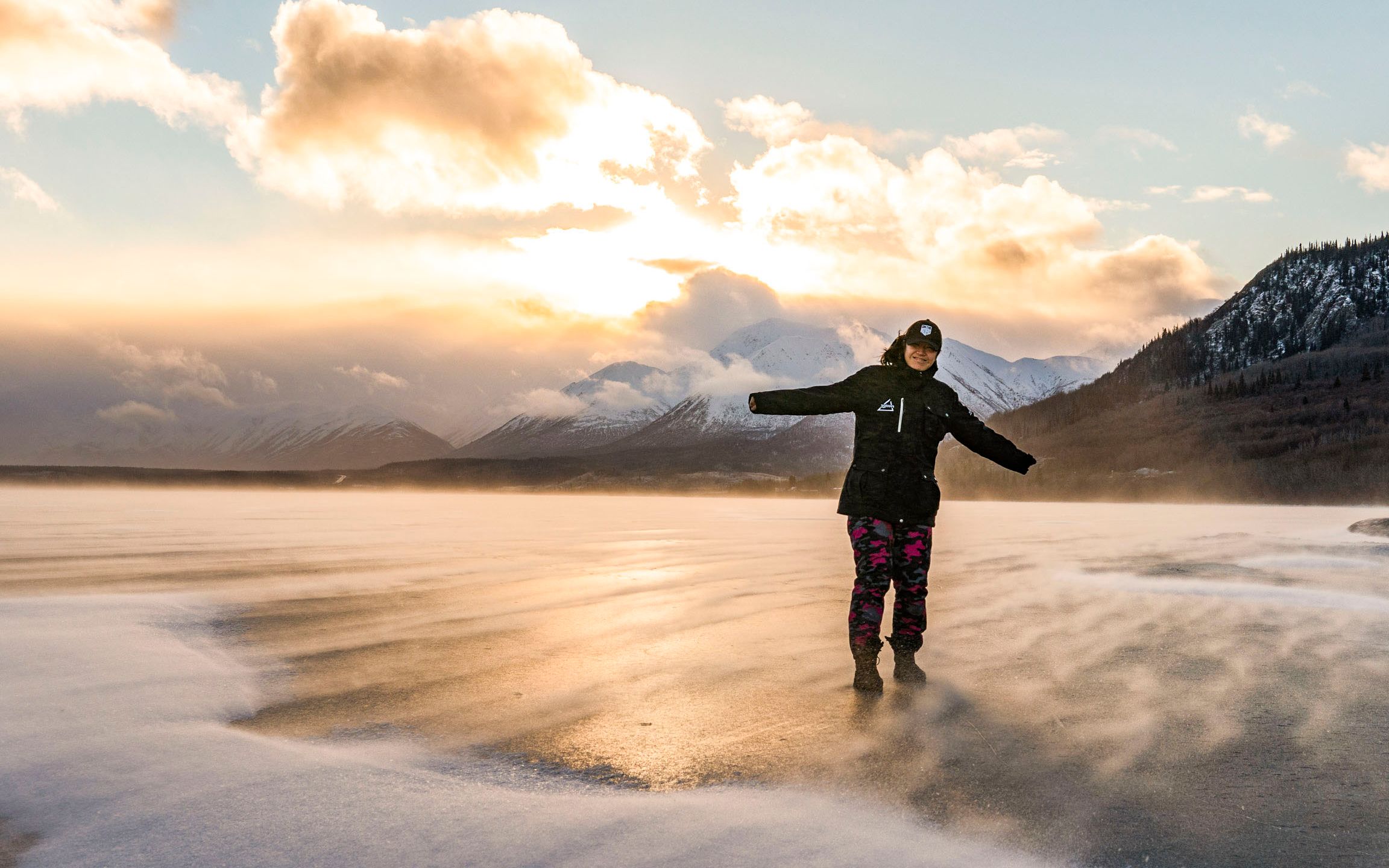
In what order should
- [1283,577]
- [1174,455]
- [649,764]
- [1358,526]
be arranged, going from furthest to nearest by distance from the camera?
[1174,455]
[1358,526]
[1283,577]
[649,764]

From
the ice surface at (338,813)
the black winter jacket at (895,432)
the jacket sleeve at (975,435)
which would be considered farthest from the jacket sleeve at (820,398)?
the ice surface at (338,813)

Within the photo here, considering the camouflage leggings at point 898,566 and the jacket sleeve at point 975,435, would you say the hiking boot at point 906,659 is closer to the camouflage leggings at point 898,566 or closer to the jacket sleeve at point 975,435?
the camouflage leggings at point 898,566

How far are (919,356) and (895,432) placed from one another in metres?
→ 0.58

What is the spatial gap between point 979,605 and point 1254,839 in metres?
5.91

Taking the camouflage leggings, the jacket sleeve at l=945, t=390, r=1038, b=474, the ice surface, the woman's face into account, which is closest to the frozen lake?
the ice surface

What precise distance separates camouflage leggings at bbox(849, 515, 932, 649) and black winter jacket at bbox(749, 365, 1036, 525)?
11cm

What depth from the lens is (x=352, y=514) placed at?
29781 mm

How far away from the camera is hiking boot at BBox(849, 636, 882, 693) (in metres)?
5.53

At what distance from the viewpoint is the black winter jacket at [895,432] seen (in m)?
6.08

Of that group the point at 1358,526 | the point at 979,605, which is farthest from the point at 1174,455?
the point at 979,605

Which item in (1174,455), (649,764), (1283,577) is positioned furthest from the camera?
(1174,455)

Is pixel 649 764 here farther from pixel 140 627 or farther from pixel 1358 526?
pixel 1358 526

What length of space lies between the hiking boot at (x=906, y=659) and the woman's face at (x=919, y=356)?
190 centimetres

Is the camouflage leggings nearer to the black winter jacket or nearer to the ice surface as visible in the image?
the black winter jacket
